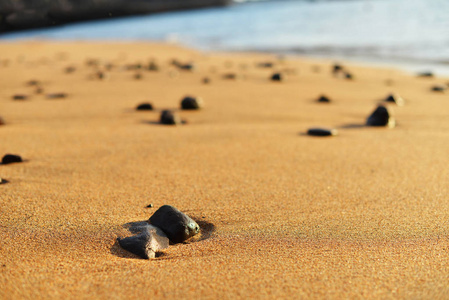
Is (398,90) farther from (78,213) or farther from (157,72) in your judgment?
(78,213)

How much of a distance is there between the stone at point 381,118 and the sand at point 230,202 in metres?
0.06

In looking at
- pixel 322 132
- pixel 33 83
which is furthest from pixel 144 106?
pixel 33 83

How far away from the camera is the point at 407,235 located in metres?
1.44

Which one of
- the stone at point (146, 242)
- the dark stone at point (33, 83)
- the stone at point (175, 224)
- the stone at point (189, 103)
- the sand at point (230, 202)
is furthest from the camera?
the dark stone at point (33, 83)

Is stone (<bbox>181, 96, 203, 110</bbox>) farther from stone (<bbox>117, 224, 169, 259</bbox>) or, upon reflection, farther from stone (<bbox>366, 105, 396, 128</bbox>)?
stone (<bbox>117, 224, 169, 259</bbox>)

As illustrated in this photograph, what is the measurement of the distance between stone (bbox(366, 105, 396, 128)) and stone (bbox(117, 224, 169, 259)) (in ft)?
6.79

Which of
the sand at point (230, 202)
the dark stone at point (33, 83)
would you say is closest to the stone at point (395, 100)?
the sand at point (230, 202)

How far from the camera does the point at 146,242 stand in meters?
1.33

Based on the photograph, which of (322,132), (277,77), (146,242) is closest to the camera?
(146,242)

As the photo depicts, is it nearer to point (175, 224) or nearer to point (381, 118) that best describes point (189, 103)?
point (381, 118)

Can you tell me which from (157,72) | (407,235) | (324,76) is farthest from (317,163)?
(157,72)

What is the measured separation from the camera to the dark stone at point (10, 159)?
2053mm

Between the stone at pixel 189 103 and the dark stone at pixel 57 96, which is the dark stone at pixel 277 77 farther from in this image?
the dark stone at pixel 57 96

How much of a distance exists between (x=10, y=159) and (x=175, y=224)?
109 cm
